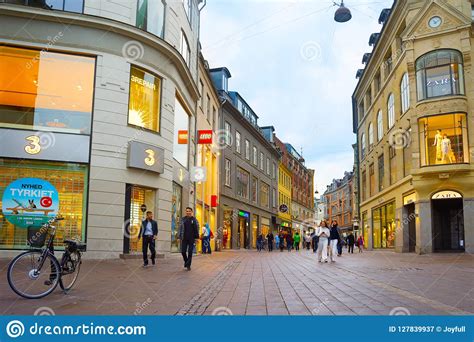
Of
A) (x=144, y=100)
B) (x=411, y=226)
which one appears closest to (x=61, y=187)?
(x=144, y=100)

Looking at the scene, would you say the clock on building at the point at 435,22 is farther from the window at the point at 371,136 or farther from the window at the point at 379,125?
the window at the point at 371,136

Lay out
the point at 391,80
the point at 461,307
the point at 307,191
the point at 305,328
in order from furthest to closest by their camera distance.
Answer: the point at 307,191 < the point at 391,80 < the point at 461,307 < the point at 305,328

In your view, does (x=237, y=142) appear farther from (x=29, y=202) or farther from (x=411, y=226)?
(x=29, y=202)

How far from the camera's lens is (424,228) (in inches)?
1077

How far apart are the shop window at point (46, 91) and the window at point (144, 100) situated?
1.74 meters

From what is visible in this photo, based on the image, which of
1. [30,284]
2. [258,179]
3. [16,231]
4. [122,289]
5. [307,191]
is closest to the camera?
[30,284]

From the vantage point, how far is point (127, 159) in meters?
17.9

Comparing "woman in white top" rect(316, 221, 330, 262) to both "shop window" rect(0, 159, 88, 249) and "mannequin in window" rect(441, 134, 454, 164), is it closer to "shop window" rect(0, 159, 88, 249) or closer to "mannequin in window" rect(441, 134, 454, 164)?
"shop window" rect(0, 159, 88, 249)

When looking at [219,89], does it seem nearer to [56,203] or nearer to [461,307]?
[56,203]

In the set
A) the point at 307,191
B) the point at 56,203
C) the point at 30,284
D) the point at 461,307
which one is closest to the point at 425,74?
the point at 56,203

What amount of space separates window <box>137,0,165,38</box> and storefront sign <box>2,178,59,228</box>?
24.1 feet

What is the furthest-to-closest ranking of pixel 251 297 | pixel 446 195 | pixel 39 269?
1. pixel 446 195
2. pixel 39 269
3. pixel 251 297

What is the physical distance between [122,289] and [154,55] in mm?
Result: 13246

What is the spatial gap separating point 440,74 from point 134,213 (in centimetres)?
1977
